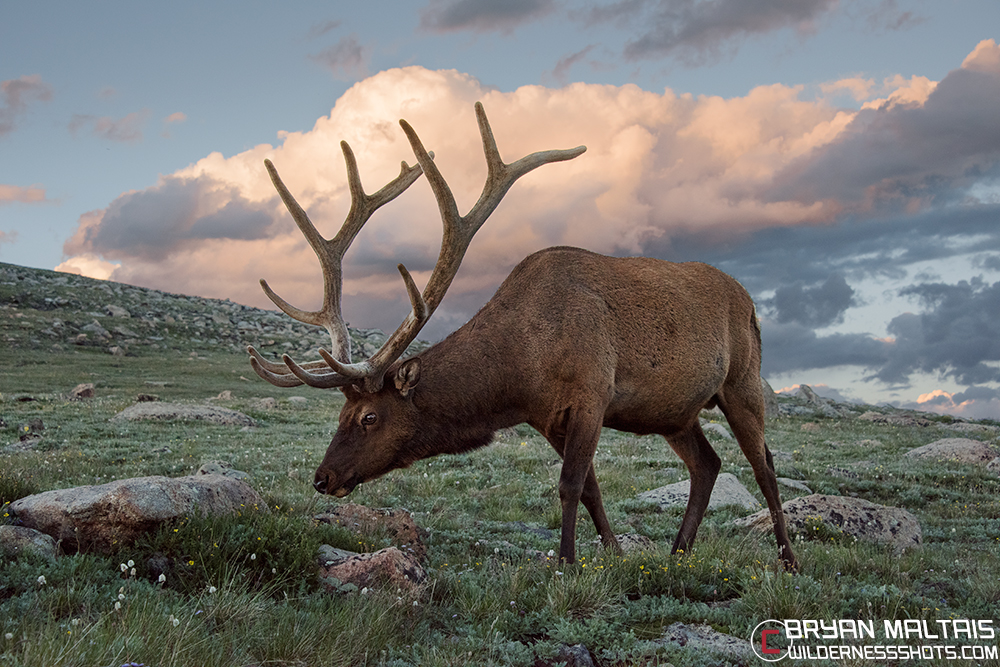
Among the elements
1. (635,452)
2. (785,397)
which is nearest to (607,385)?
(635,452)

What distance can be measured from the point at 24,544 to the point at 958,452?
1658cm

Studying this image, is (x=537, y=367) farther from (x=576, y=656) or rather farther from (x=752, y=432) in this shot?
(x=752, y=432)

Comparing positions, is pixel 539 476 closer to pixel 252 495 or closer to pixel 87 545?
pixel 252 495

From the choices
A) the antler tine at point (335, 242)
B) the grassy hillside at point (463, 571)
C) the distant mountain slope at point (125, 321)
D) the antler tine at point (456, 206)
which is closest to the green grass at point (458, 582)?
the grassy hillside at point (463, 571)

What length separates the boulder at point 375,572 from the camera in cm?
514

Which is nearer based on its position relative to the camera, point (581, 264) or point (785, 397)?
point (581, 264)

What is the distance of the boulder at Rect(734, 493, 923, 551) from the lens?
8.27 metres

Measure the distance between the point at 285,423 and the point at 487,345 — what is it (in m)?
14.9

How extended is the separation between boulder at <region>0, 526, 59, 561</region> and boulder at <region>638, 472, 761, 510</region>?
7.25m

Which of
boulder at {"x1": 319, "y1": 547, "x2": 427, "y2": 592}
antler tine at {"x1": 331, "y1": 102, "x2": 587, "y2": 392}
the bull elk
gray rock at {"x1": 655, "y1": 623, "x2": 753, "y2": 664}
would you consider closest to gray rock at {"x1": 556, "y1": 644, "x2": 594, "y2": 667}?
gray rock at {"x1": 655, "y1": 623, "x2": 753, "y2": 664}

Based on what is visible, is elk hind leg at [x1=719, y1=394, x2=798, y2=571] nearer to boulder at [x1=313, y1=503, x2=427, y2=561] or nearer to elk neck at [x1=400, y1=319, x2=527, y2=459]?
elk neck at [x1=400, y1=319, x2=527, y2=459]

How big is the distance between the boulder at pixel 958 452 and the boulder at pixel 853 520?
7440 mm

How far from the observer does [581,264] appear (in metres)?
6.98

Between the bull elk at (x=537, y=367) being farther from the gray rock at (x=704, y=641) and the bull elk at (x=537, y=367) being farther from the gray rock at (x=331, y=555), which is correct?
the gray rock at (x=704, y=641)
